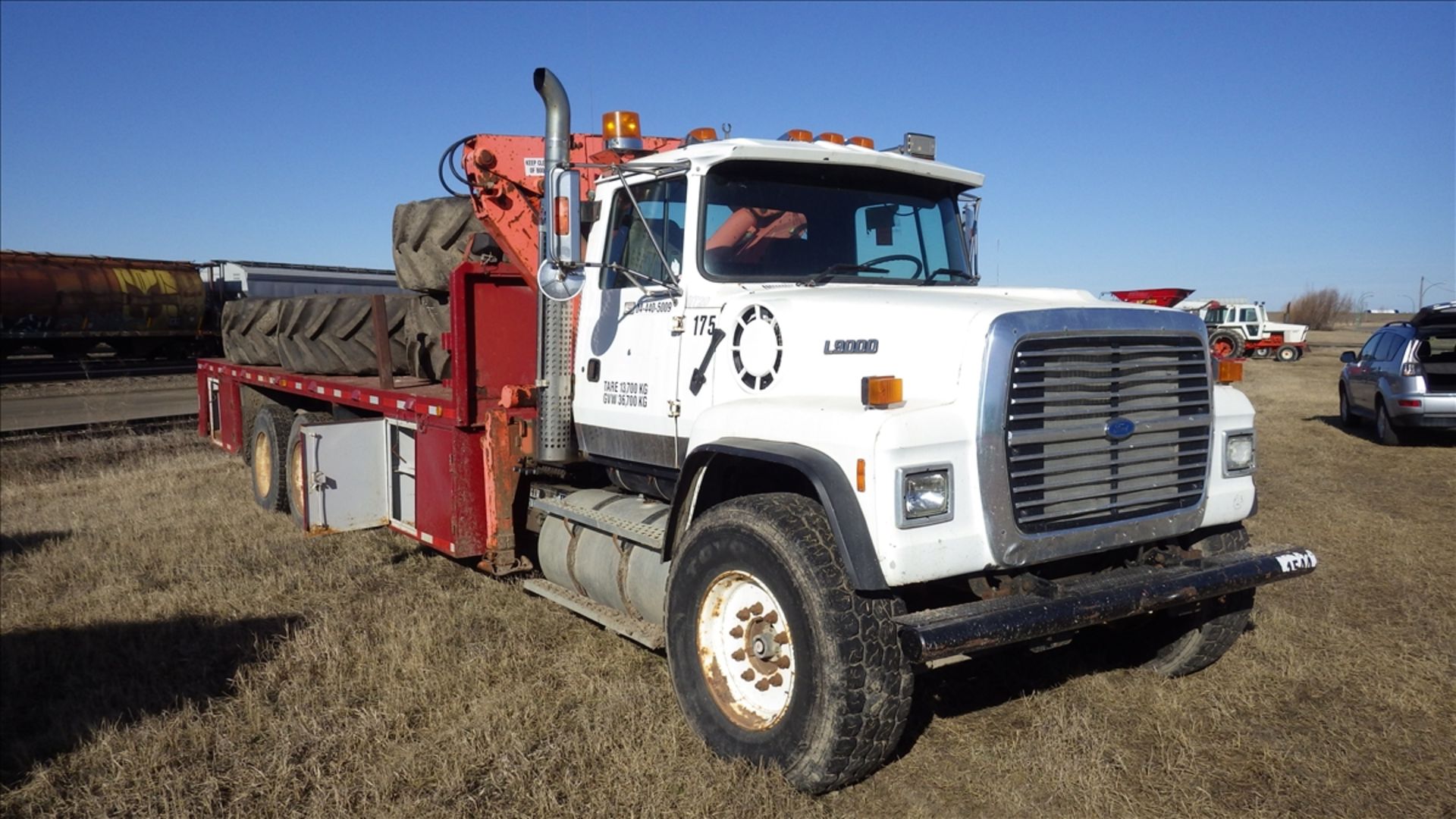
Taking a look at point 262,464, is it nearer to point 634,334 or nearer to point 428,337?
point 428,337

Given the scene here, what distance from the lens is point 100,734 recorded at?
179 inches

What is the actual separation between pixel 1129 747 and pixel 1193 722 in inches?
17.0

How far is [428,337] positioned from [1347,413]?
14.0 metres

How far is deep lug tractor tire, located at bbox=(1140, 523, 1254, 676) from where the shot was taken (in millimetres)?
4727

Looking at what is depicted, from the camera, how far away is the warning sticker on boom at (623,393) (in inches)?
203

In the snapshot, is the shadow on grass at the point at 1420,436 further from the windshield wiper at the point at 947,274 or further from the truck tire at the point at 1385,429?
the windshield wiper at the point at 947,274

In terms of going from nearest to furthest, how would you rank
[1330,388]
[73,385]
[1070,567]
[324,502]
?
1. [1070,567]
2. [324,502]
3. [73,385]
4. [1330,388]

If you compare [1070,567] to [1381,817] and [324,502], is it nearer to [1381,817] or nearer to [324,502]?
[1381,817]

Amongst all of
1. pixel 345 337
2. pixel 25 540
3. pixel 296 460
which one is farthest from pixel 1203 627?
pixel 25 540

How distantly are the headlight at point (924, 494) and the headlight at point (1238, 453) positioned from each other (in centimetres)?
163

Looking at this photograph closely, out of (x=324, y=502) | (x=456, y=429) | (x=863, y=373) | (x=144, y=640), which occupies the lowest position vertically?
(x=144, y=640)

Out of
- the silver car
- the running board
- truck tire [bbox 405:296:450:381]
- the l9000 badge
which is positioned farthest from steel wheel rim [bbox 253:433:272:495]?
the silver car

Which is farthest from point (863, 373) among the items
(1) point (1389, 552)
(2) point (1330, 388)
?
(2) point (1330, 388)

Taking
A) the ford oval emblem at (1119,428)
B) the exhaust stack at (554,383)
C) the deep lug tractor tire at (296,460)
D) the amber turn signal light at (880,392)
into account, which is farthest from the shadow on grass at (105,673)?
the ford oval emblem at (1119,428)
